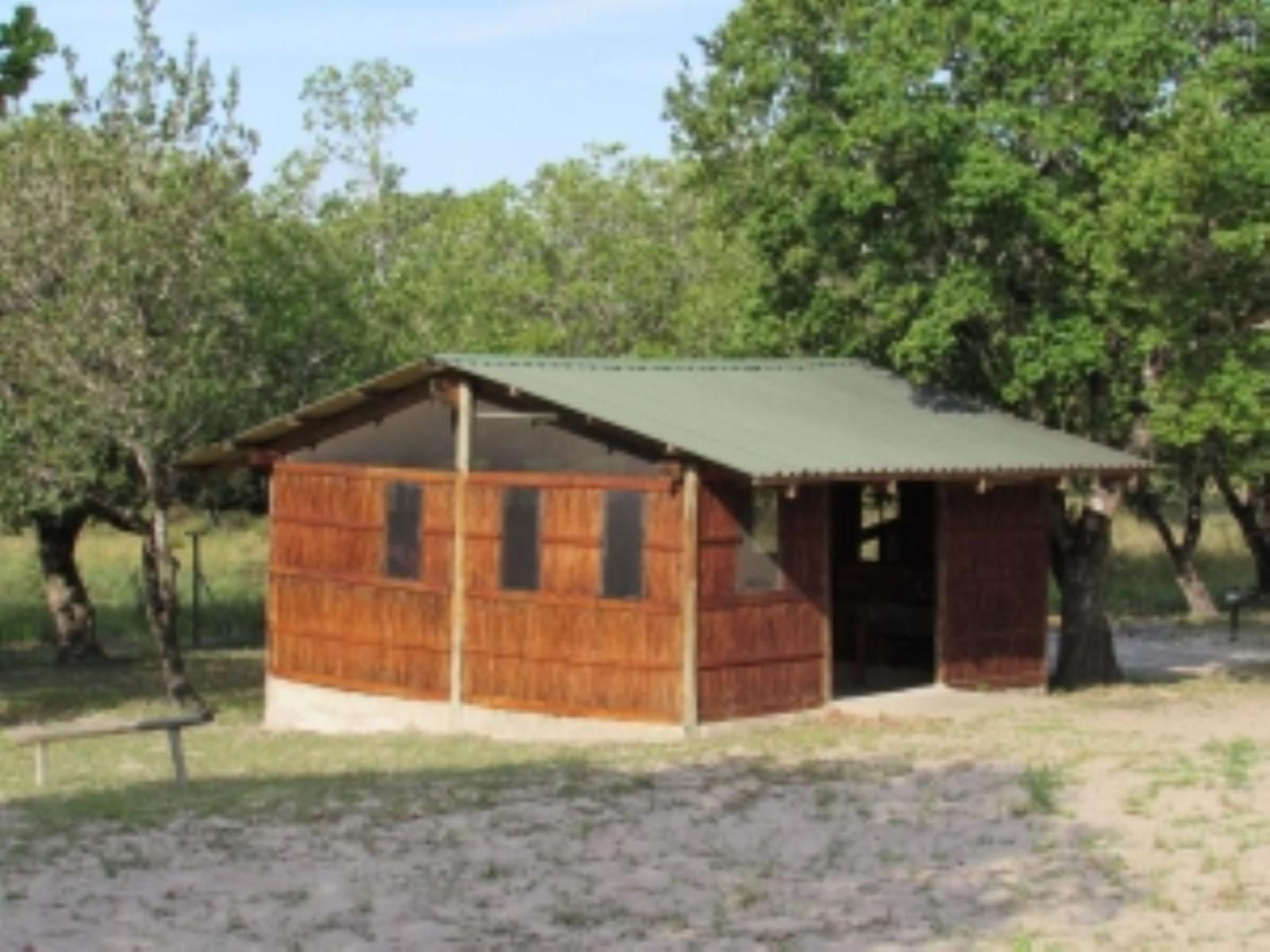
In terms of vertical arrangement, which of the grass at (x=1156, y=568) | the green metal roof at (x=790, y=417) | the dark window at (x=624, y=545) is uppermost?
the green metal roof at (x=790, y=417)

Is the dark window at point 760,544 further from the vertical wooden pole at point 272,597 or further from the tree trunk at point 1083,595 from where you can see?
the vertical wooden pole at point 272,597

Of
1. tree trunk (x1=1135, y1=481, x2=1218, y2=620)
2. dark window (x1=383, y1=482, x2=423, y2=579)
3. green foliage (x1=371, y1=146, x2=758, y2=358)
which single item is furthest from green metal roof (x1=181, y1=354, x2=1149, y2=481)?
tree trunk (x1=1135, y1=481, x2=1218, y2=620)

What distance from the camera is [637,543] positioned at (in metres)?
19.0

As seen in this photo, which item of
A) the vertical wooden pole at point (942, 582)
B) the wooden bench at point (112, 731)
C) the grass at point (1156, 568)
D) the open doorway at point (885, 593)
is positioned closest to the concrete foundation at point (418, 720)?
the vertical wooden pole at point (942, 582)

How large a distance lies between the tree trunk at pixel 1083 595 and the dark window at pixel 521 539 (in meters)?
7.02

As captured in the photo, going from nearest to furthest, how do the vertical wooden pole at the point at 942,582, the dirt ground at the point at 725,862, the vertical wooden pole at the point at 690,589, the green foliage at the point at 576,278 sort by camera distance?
the dirt ground at the point at 725,862
the vertical wooden pole at the point at 690,589
the vertical wooden pole at the point at 942,582
the green foliage at the point at 576,278

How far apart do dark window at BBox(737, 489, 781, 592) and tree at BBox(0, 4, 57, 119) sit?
729 cm

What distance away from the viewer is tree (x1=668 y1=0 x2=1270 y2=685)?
67.2 ft

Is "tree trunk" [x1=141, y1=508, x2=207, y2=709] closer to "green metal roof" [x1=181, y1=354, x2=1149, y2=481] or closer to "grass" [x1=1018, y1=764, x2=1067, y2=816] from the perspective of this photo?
"green metal roof" [x1=181, y1=354, x2=1149, y2=481]

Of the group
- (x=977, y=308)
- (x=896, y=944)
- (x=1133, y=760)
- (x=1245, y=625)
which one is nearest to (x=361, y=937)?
(x=896, y=944)

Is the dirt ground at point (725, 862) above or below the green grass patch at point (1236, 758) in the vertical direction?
below

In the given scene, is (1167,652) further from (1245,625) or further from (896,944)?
(896,944)

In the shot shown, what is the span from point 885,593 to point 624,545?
5.16m

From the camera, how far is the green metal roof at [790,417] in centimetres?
1867
